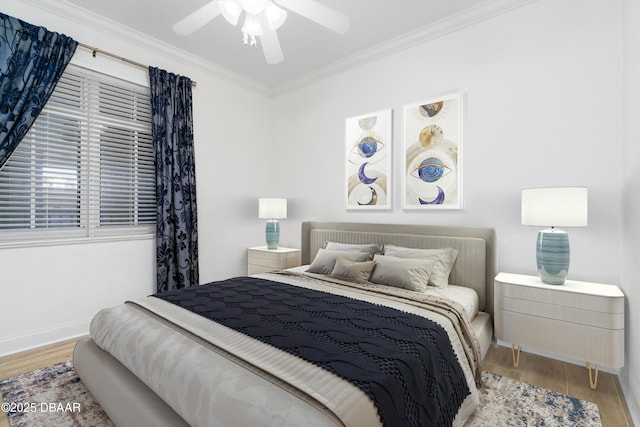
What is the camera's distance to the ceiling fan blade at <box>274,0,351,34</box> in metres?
1.91

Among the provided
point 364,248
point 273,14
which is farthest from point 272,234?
point 273,14

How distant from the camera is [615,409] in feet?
6.03

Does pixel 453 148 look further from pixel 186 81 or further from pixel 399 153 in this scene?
pixel 186 81

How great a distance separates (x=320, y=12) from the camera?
196cm

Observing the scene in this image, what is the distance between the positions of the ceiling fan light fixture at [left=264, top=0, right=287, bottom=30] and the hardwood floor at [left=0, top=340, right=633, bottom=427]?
2.73m

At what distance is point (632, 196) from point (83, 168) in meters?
4.31

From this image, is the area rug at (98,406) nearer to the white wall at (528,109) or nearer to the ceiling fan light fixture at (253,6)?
the white wall at (528,109)

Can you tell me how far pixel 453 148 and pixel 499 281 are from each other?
1285 millimetres

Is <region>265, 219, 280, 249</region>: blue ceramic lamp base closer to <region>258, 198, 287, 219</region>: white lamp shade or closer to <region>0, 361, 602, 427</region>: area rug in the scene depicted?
<region>258, 198, 287, 219</region>: white lamp shade

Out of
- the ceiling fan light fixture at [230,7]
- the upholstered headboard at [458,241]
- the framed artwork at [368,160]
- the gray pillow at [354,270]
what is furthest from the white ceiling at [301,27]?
the gray pillow at [354,270]

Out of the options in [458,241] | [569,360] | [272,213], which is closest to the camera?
[569,360]

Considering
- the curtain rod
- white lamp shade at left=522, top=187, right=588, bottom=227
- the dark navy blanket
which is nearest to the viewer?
the dark navy blanket

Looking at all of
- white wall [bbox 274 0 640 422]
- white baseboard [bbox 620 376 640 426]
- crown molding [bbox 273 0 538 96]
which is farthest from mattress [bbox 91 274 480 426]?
crown molding [bbox 273 0 538 96]

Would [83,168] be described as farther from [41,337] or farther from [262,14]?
[262,14]
